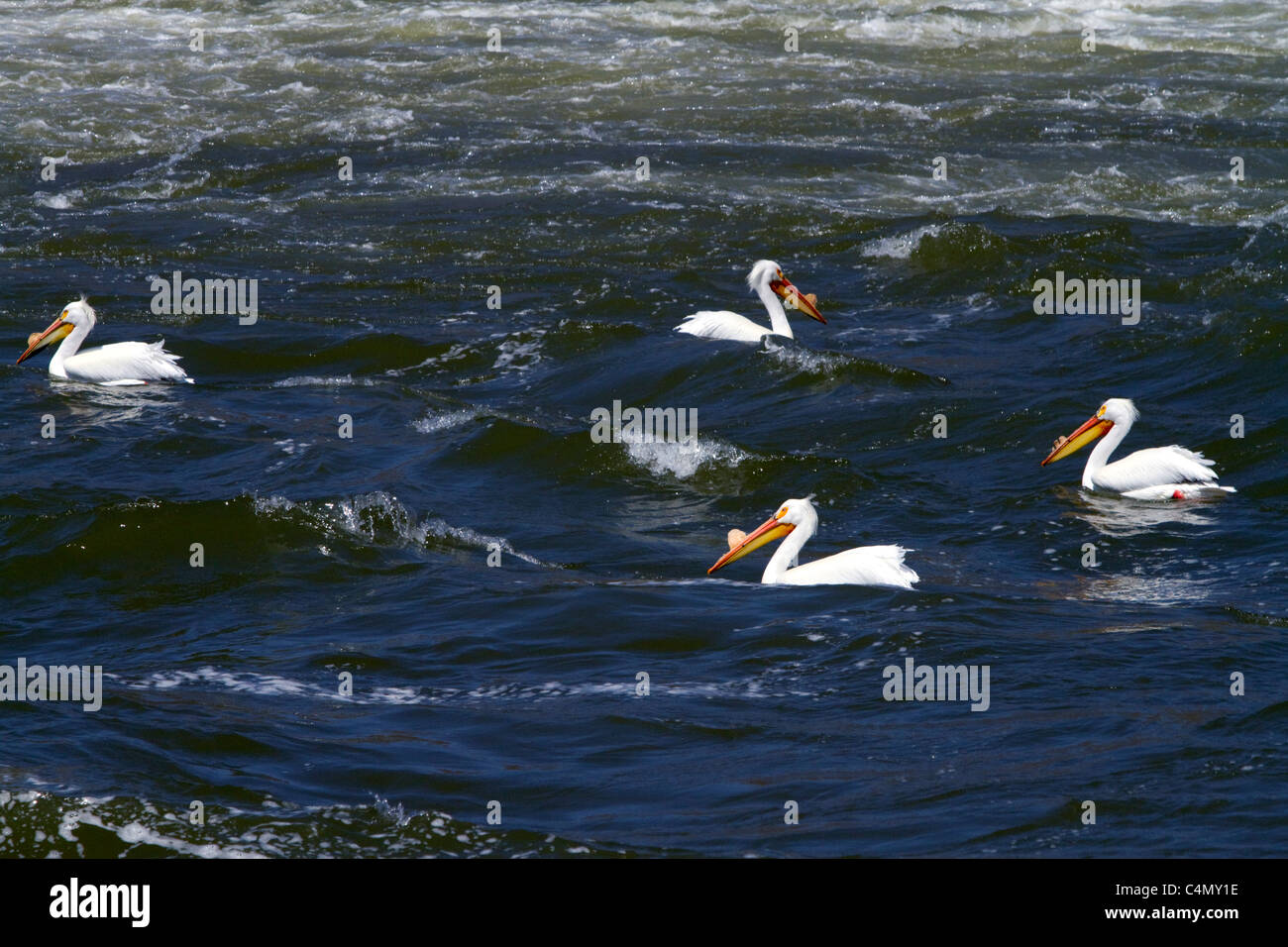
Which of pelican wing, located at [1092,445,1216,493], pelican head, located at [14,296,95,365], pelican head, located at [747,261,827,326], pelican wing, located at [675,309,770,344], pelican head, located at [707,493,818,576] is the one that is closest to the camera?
pelican head, located at [707,493,818,576]

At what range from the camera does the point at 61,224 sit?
1812cm

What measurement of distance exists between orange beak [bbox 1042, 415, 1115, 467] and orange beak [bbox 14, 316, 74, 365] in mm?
8183

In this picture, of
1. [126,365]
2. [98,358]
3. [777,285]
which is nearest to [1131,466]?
[777,285]

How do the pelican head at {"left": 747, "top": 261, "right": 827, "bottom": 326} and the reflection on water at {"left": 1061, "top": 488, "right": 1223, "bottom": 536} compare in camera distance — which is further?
the pelican head at {"left": 747, "top": 261, "right": 827, "bottom": 326}

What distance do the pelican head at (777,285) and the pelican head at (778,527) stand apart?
507 centimetres

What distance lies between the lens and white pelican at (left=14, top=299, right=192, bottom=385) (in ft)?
45.6

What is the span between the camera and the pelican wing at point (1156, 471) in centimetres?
1141

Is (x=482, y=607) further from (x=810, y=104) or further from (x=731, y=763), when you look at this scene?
(x=810, y=104)

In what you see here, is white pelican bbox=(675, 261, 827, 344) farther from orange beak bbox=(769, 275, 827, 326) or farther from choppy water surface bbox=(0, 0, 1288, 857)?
choppy water surface bbox=(0, 0, 1288, 857)

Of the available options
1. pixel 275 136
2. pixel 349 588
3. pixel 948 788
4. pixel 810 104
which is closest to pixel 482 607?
pixel 349 588

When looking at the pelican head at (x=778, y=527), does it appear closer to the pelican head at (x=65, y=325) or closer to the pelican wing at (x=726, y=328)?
the pelican wing at (x=726, y=328)

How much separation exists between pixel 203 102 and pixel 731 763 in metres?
18.8

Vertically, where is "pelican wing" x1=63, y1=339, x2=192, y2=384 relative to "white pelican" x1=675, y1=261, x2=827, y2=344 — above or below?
below

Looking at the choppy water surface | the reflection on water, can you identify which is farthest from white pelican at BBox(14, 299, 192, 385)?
the reflection on water
